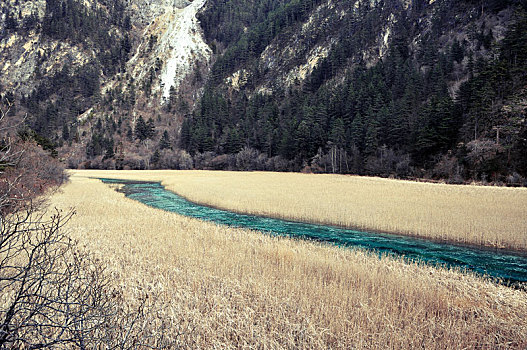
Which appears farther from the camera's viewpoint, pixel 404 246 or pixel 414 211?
pixel 414 211

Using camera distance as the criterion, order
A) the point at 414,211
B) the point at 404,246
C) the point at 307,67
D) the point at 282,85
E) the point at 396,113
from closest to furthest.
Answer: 1. the point at 404,246
2. the point at 414,211
3. the point at 396,113
4. the point at 307,67
5. the point at 282,85

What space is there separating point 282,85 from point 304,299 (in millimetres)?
103436

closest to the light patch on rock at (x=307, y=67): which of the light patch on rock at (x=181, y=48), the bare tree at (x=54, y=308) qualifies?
the light patch on rock at (x=181, y=48)

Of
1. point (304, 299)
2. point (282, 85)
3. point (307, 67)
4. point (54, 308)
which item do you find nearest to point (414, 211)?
point (304, 299)

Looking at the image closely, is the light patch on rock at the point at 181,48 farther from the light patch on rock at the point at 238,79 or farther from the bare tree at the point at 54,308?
the bare tree at the point at 54,308

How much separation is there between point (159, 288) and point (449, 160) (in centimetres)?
4834

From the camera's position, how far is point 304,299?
6551mm

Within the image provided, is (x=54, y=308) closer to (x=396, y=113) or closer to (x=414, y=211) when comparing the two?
(x=414, y=211)

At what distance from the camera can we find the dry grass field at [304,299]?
528 cm

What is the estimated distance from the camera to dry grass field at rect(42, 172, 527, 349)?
528 centimetres

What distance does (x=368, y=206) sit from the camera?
21.6m

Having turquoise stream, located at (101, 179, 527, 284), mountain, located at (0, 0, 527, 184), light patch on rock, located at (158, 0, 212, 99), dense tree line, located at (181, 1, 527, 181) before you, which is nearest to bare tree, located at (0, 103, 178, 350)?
mountain, located at (0, 0, 527, 184)

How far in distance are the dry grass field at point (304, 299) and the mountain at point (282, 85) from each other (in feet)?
22.5

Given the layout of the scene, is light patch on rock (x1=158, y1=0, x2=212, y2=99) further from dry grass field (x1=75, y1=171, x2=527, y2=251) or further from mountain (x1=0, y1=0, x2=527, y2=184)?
dry grass field (x1=75, y1=171, x2=527, y2=251)
